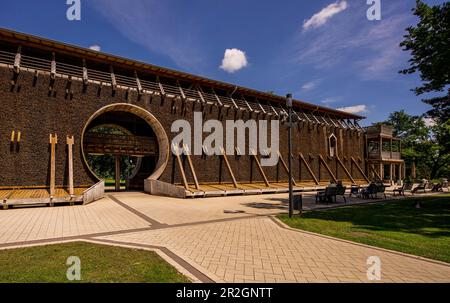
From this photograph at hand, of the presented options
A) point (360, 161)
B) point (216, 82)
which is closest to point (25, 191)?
point (216, 82)

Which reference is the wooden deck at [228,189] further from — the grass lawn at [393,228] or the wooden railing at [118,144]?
the grass lawn at [393,228]

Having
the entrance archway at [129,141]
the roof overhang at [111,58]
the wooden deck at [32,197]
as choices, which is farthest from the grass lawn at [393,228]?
the roof overhang at [111,58]

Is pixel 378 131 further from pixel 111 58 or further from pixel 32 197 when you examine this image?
pixel 32 197

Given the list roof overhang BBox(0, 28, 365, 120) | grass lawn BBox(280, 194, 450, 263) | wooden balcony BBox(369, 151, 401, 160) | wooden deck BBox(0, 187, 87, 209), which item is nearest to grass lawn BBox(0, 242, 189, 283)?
grass lawn BBox(280, 194, 450, 263)

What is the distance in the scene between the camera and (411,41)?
14.4m

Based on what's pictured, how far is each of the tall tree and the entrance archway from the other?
17.4 meters

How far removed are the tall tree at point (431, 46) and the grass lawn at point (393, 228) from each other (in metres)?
6.77

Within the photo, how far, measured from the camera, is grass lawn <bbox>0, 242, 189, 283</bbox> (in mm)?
4223

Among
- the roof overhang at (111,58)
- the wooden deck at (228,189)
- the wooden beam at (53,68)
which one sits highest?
the roof overhang at (111,58)

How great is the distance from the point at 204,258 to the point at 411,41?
16.6m

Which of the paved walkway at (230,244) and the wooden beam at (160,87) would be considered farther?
the wooden beam at (160,87)

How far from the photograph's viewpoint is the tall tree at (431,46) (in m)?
12.0

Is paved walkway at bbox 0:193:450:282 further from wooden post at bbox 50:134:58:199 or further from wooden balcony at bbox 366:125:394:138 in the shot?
wooden balcony at bbox 366:125:394:138

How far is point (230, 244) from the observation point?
6.46 m
